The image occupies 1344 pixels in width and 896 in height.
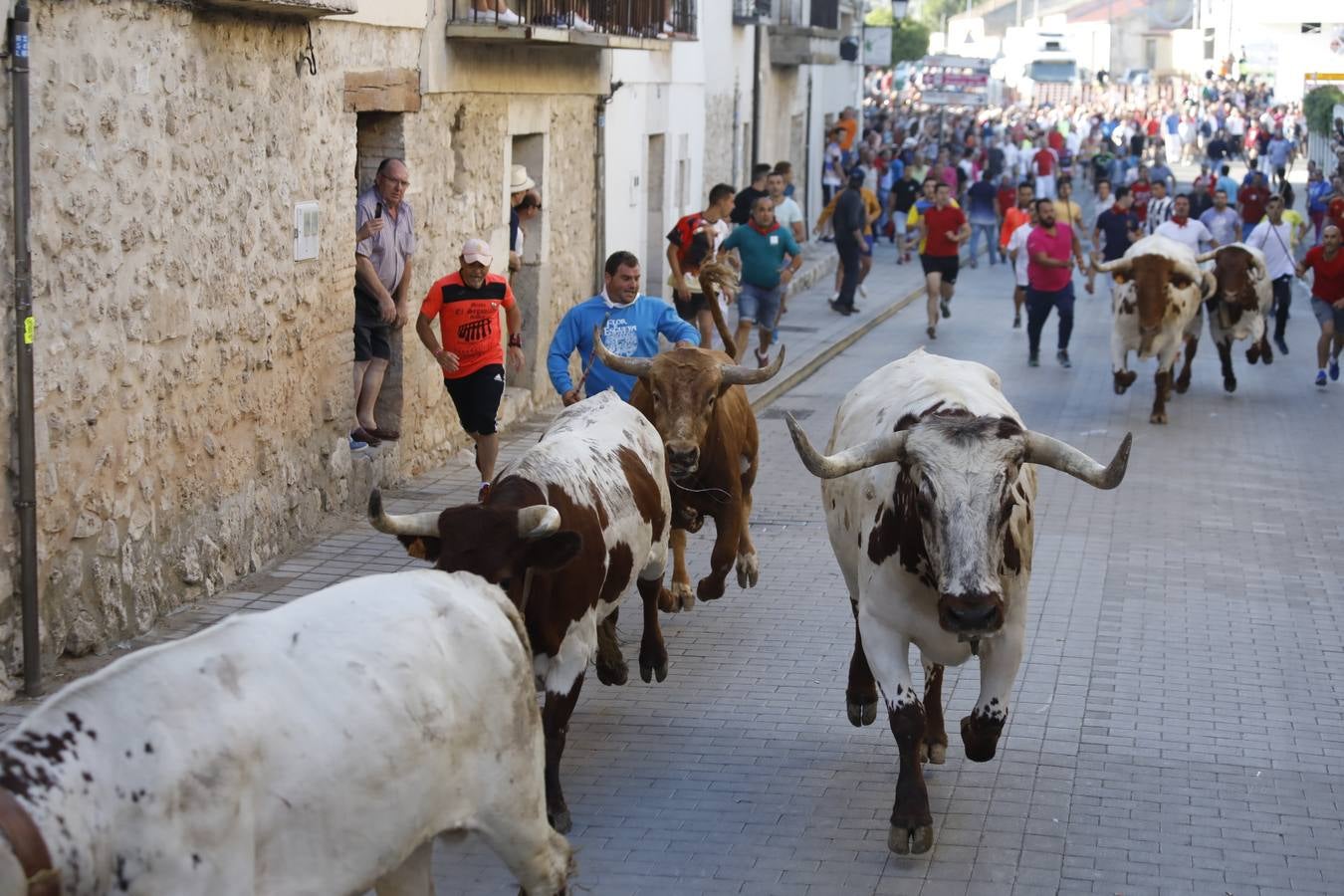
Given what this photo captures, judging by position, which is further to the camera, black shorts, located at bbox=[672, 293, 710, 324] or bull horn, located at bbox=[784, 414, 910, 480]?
black shorts, located at bbox=[672, 293, 710, 324]

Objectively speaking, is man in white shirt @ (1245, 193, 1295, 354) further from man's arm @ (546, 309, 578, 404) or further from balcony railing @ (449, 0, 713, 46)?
man's arm @ (546, 309, 578, 404)

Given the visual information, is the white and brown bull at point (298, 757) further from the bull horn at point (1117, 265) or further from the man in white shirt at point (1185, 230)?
the man in white shirt at point (1185, 230)

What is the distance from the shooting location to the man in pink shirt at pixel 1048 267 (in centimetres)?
1869

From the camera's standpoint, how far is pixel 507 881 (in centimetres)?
625

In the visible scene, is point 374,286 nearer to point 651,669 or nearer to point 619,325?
point 619,325

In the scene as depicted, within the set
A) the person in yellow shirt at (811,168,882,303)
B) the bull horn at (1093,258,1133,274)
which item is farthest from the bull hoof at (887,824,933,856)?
the person in yellow shirt at (811,168,882,303)

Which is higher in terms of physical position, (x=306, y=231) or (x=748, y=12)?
(x=748, y=12)

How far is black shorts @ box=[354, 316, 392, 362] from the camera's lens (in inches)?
490

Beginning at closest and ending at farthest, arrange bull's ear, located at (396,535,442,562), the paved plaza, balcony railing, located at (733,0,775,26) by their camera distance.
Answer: bull's ear, located at (396,535,442,562)
the paved plaza
balcony railing, located at (733,0,775,26)

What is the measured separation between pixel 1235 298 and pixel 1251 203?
427 inches

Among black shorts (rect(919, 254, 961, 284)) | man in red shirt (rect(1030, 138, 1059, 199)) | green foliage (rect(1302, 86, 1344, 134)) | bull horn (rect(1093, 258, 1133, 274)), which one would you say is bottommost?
black shorts (rect(919, 254, 961, 284))

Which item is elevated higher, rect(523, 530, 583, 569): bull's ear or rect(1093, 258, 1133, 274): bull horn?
rect(1093, 258, 1133, 274): bull horn

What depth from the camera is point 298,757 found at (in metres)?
4.25

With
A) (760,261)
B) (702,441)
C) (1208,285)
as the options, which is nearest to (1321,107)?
(1208,285)
